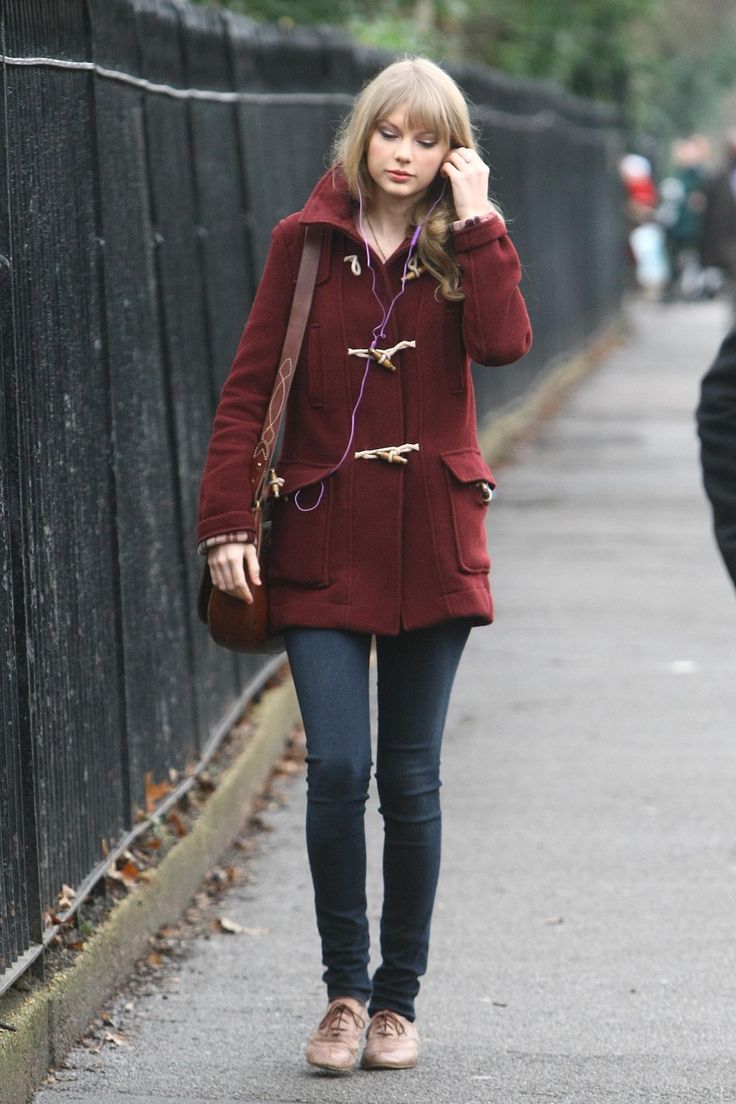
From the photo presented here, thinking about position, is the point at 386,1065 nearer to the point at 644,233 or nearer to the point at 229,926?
the point at 229,926

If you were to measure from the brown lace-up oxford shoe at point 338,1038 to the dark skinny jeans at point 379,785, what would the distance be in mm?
29

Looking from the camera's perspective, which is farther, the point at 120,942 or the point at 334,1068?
the point at 120,942

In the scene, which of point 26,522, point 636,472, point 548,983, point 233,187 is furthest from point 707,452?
point 636,472

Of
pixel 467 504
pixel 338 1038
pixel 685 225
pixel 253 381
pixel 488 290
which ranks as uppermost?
pixel 685 225

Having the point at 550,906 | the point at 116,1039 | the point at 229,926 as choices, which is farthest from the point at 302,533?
the point at 550,906

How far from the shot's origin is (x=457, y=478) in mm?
4160

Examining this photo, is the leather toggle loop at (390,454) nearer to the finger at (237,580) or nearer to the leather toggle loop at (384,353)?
the leather toggle loop at (384,353)

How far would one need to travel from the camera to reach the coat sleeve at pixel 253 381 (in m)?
4.16

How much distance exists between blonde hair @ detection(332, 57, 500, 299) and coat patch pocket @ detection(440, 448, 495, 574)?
0.32 meters

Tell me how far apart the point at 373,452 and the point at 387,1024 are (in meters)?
1.16

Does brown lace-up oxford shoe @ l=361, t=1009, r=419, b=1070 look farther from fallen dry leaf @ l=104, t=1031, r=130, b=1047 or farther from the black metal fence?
the black metal fence

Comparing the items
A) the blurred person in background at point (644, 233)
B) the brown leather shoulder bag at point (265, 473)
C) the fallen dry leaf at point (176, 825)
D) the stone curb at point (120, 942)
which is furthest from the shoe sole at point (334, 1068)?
the blurred person in background at point (644, 233)

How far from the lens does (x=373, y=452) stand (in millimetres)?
4133

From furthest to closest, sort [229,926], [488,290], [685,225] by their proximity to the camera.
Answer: [685,225] → [229,926] → [488,290]
